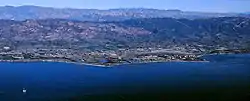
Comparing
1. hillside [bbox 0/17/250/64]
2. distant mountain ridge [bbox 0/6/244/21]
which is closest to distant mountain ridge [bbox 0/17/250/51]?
hillside [bbox 0/17/250/64]

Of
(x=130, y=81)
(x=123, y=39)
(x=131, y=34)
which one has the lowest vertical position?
(x=123, y=39)

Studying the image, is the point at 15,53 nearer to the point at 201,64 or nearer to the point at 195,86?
the point at 201,64

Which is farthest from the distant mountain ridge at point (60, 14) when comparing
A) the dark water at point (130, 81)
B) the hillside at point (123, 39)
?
the dark water at point (130, 81)

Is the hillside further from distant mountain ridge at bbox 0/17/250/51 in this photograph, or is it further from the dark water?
the dark water

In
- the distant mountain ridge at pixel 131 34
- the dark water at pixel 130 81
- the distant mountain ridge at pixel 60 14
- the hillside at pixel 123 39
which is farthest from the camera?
the distant mountain ridge at pixel 60 14

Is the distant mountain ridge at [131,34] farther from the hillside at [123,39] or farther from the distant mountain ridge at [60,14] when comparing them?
the distant mountain ridge at [60,14]

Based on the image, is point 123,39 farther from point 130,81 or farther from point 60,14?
point 60,14

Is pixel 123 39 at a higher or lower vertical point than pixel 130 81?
lower

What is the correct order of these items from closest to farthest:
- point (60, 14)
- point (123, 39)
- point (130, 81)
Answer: point (130, 81) → point (123, 39) → point (60, 14)

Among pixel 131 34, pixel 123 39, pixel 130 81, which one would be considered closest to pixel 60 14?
pixel 131 34
